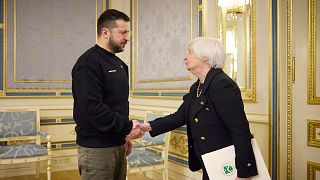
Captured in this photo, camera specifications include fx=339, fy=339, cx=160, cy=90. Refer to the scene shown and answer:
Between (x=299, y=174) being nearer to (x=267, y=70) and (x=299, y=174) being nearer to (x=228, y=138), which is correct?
(x=267, y=70)

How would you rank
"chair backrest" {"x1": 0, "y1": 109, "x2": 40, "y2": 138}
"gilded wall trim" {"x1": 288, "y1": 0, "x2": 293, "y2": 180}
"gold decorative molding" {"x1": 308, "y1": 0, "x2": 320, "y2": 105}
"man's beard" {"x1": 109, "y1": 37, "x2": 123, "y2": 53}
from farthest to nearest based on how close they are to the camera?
"chair backrest" {"x1": 0, "y1": 109, "x2": 40, "y2": 138}, "gilded wall trim" {"x1": 288, "y1": 0, "x2": 293, "y2": 180}, "gold decorative molding" {"x1": 308, "y1": 0, "x2": 320, "y2": 105}, "man's beard" {"x1": 109, "y1": 37, "x2": 123, "y2": 53}

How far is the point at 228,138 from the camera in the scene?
1.75 metres

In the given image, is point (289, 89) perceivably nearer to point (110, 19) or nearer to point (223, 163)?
point (223, 163)

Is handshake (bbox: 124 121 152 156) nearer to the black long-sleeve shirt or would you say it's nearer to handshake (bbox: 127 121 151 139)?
handshake (bbox: 127 121 151 139)

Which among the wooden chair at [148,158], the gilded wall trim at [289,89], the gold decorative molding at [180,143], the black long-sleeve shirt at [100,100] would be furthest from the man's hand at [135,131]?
the gold decorative molding at [180,143]

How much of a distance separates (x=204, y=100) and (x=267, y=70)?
1.21m

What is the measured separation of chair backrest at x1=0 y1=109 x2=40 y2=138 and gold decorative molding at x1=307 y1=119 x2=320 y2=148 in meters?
3.09

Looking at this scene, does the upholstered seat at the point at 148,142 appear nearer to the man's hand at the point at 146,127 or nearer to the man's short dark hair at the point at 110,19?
the man's hand at the point at 146,127

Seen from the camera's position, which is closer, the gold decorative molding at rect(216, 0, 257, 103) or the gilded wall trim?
the gilded wall trim

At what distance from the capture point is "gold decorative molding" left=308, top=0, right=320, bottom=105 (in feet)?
8.18

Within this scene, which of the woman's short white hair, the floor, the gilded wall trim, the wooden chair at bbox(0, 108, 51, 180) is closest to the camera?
the woman's short white hair

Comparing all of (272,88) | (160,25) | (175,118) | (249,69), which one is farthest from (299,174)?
(160,25)

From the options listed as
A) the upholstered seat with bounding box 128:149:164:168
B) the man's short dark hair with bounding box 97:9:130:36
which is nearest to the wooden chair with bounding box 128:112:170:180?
the upholstered seat with bounding box 128:149:164:168

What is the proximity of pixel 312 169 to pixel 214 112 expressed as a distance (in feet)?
4.08
